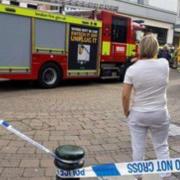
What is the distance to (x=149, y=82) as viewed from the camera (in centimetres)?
423

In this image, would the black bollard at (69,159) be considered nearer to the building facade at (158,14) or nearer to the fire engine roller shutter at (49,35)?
the fire engine roller shutter at (49,35)

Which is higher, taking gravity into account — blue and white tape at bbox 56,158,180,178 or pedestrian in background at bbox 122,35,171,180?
pedestrian in background at bbox 122,35,171,180

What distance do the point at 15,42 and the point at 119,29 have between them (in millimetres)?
5439

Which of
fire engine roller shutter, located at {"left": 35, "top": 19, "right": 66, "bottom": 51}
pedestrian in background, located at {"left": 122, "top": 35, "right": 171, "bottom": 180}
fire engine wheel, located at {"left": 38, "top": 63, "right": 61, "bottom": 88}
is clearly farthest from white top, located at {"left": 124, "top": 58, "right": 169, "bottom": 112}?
fire engine wheel, located at {"left": 38, "top": 63, "right": 61, "bottom": 88}

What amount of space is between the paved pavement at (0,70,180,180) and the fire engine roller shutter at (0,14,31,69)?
919mm

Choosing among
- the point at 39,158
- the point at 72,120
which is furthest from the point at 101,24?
the point at 39,158

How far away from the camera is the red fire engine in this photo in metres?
12.3

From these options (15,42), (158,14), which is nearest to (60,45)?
(15,42)

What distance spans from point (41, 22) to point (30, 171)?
8.72 m

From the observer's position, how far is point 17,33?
1246 centimetres

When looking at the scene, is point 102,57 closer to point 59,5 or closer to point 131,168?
point 59,5

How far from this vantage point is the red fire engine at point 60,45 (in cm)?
1232

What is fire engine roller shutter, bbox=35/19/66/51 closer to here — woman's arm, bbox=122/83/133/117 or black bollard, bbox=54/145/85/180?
woman's arm, bbox=122/83/133/117

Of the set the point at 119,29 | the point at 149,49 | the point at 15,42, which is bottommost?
the point at 15,42
